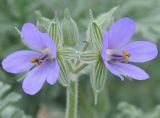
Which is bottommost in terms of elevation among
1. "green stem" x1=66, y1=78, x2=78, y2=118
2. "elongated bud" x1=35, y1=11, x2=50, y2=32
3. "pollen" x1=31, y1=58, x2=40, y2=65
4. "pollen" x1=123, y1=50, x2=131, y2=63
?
"green stem" x1=66, y1=78, x2=78, y2=118

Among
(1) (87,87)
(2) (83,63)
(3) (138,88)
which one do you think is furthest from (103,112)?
(2) (83,63)

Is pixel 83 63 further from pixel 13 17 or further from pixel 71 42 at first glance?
pixel 13 17

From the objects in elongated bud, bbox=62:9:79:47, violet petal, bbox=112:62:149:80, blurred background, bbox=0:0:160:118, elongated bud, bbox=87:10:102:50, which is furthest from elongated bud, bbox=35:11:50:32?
blurred background, bbox=0:0:160:118

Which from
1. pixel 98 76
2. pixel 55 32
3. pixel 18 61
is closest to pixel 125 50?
pixel 98 76

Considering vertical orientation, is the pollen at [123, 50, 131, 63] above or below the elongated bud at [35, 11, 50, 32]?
below

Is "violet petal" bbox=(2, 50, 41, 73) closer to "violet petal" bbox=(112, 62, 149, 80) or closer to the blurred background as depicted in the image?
"violet petal" bbox=(112, 62, 149, 80)

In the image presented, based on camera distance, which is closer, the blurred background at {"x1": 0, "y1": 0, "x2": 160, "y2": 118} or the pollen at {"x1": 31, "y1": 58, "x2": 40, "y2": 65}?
the pollen at {"x1": 31, "y1": 58, "x2": 40, "y2": 65}

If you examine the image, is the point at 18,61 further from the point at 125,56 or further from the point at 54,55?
the point at 125,56
